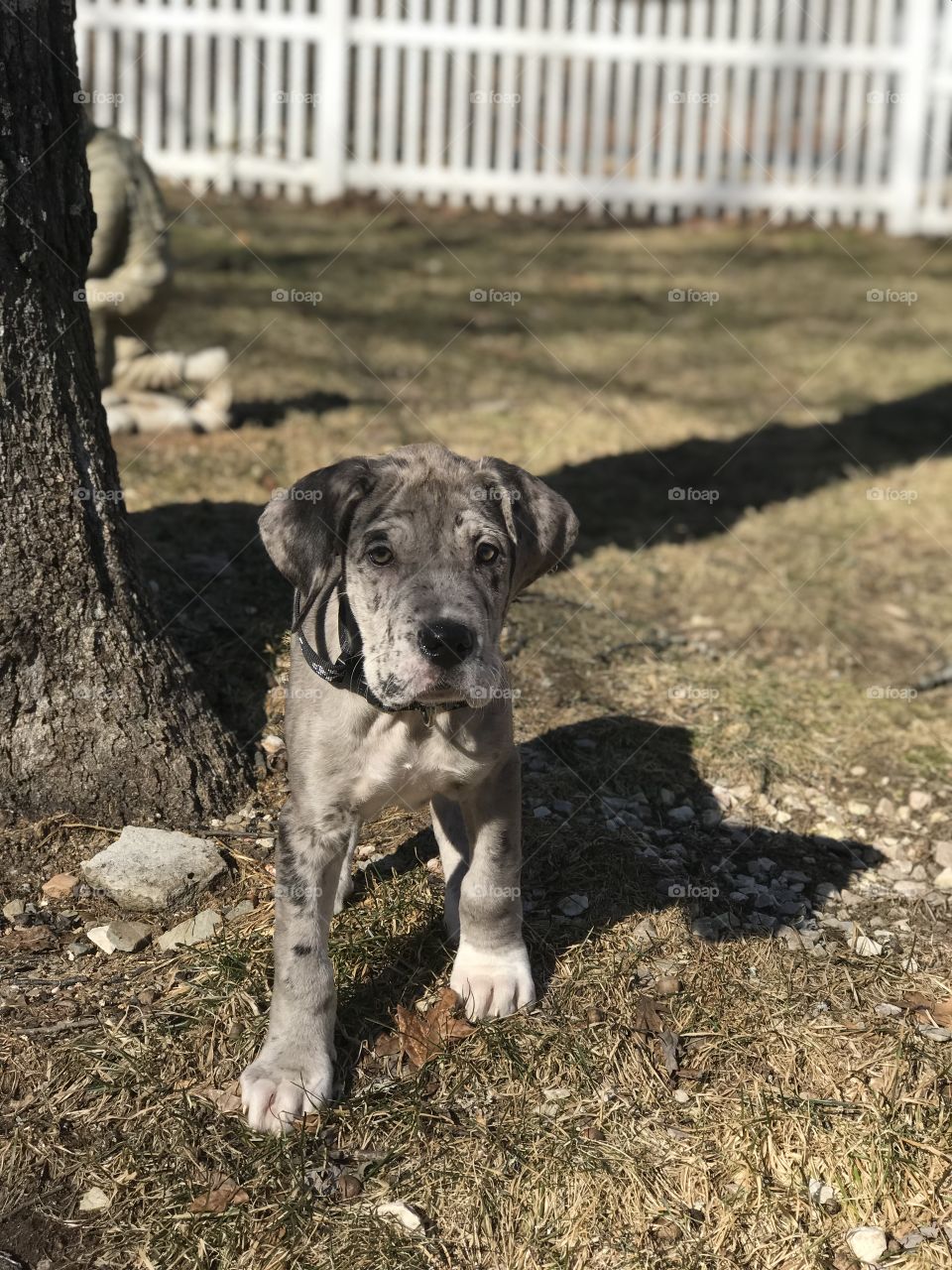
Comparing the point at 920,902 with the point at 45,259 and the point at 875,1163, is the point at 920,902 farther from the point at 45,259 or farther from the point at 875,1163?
the point at 45,259

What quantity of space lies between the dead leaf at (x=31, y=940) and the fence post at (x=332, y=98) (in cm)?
1281

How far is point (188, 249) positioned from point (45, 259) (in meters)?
8.83

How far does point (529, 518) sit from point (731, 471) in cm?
567

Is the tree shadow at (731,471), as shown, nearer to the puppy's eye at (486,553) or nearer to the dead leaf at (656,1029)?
the dead leaf at (656,1029)

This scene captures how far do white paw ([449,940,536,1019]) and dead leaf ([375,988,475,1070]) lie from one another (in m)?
0.04

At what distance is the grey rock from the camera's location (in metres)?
4.37

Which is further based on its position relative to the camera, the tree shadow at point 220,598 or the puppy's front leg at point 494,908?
the tree shadow at point 220,598

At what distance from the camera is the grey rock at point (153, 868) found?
437 centimetres

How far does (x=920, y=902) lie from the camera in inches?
195

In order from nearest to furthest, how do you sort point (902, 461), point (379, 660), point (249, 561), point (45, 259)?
point (379, 660) < point (45, 259) < point (249, 561) < point (902, 461)

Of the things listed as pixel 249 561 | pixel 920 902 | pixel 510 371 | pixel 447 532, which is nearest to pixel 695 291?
pixel 510 371

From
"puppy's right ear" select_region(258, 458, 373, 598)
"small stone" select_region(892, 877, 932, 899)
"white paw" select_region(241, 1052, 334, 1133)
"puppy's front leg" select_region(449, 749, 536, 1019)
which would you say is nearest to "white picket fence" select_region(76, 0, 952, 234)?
"small stone" select_region(892, 877, 932, 899)

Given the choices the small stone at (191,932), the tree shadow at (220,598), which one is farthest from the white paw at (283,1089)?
the tree shadow at (220,598)

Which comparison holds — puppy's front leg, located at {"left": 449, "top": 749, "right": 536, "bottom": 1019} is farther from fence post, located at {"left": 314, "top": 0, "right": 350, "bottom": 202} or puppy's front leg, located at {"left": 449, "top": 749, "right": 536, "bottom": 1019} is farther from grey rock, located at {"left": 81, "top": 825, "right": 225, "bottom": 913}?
fence post, located at {"left": 314, "top": 0, "right": 350, "bottom": 202}
